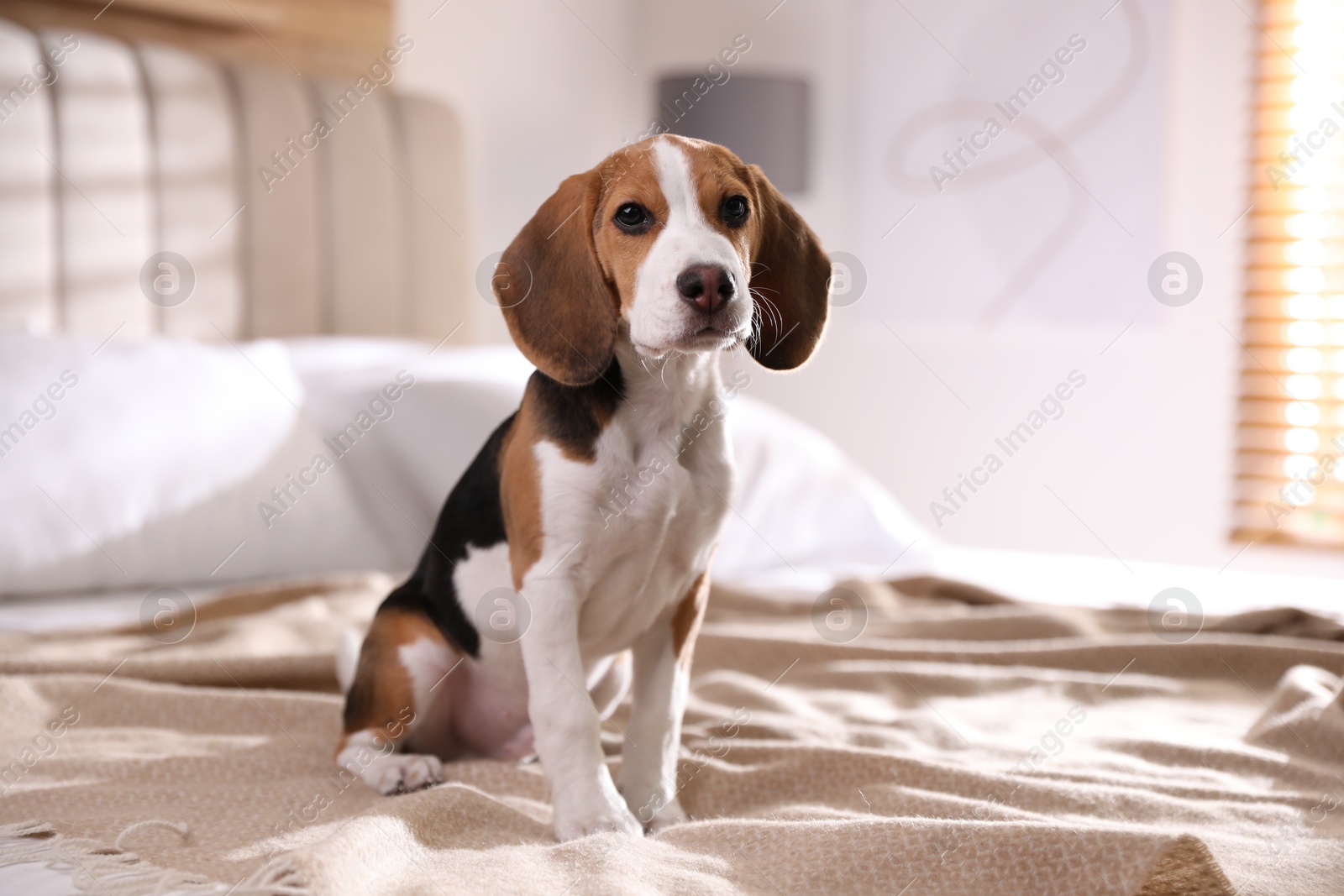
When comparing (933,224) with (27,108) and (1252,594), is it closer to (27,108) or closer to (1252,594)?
(1252,594)

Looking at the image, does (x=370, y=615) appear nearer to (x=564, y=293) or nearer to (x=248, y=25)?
(x=564, y=293)

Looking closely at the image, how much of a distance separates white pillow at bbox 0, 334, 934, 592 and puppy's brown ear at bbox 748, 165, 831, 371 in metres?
0.51

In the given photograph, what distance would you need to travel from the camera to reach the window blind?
3.69 metres

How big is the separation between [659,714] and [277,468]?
129 cm

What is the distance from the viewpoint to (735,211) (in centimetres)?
127

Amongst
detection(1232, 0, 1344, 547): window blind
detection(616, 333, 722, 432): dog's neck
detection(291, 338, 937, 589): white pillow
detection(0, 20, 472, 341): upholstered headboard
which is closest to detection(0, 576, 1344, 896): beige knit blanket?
detection(291, 338, 937, 589): white pillow

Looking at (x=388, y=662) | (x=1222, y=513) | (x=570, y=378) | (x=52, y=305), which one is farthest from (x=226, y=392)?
Result: (x=1222, y=513)

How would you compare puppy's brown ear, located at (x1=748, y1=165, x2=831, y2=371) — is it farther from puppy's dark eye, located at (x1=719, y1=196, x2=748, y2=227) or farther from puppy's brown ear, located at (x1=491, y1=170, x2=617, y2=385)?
puppy's brown ear, located at (x1=491, y1=170, x2=617, y2=385)

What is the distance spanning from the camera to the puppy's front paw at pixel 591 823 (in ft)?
3.89

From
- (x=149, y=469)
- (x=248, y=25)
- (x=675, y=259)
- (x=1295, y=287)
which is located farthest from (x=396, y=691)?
(x=1295, y=287)

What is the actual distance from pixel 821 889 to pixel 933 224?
365 cm

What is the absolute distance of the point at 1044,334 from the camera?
4.17 m

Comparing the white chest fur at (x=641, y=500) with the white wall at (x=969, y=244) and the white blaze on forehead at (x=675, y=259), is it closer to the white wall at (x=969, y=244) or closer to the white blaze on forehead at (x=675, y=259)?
the white blaze on forehead at (x=675, y=259)

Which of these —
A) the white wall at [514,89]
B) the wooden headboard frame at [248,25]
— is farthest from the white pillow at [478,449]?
the white wall at [514,89]
